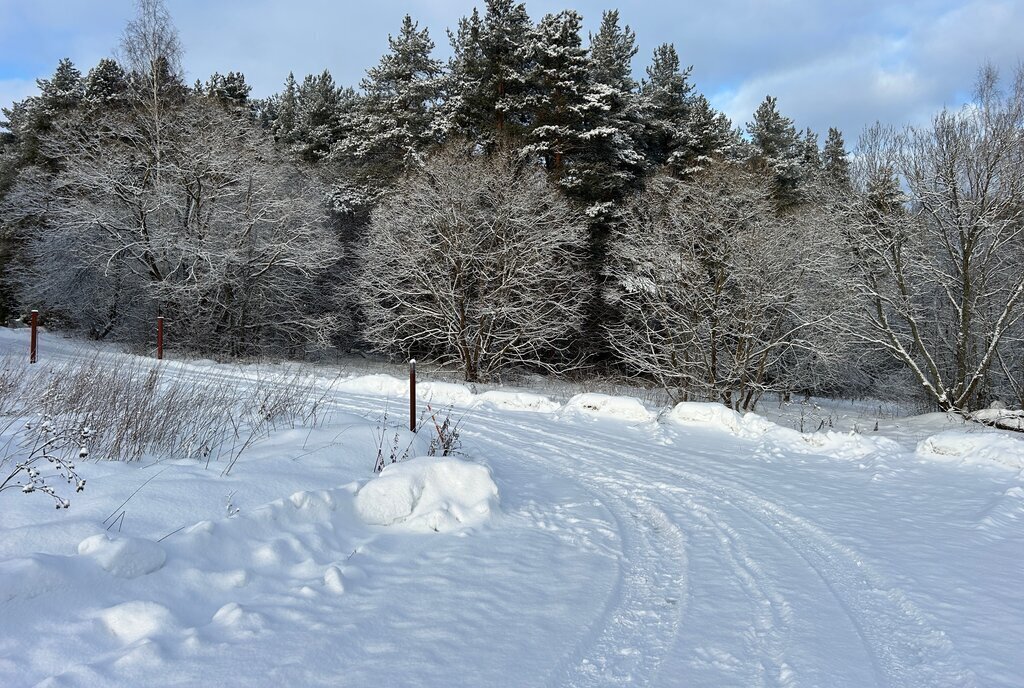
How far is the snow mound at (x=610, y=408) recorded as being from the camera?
10.9 metres

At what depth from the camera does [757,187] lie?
1950cm

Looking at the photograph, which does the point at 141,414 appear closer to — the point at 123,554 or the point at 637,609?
the point at 123,554

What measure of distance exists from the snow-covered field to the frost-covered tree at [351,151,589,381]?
45.1 ft

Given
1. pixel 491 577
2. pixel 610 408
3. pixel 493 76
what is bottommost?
pixel 491 577

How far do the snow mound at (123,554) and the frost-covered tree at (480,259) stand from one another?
1668cm

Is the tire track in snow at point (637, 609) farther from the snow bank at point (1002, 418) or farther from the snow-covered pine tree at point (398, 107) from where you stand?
the snow-covered pine tree at point (398, 107)

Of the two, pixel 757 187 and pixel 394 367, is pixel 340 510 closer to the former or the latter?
pixel 757 187

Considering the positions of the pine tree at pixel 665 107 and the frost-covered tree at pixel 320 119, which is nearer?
the pine tree at pixel 665 107

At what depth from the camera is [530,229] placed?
20781 millimetres

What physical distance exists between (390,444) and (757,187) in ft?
56.2

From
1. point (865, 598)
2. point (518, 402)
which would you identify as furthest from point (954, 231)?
point (865, 598)

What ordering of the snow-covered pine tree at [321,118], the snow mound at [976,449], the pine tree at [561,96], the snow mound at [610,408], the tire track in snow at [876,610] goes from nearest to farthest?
the tire track in snow at [876,610]
the snow mound at [976,449]
the snow mound at [610,408]
the pine tree at [561,96]
the snow-covered pine tree at [321,118]

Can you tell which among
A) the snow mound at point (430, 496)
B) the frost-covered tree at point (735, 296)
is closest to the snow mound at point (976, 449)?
the snow mound at point (430, 496)

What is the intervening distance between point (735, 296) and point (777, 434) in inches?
300
